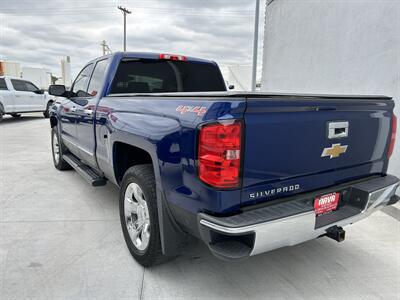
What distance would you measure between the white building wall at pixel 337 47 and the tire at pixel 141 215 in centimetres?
374

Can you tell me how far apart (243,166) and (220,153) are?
172mm

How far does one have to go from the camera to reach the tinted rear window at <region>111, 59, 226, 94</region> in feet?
12.4

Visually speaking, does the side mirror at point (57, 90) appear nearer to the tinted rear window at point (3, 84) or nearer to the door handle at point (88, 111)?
the door handle at point (88, 111)

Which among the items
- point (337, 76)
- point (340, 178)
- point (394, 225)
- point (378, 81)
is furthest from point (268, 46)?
point (340, 178)

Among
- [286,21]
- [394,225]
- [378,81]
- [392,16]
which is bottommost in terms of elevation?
[394,225]

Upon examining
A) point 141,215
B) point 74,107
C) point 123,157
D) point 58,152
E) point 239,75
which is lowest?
point 58,152

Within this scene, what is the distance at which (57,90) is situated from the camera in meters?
4.62

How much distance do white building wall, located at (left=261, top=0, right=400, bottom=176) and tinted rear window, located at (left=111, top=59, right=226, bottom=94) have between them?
236cm

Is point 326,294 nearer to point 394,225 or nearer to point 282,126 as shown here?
point 282,126

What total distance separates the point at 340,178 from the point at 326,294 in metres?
0.91

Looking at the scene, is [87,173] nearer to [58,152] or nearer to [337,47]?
[58,152]

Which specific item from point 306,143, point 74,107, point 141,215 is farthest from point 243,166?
point 74,107

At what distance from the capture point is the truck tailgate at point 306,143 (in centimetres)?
196

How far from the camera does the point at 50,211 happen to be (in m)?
3.99
